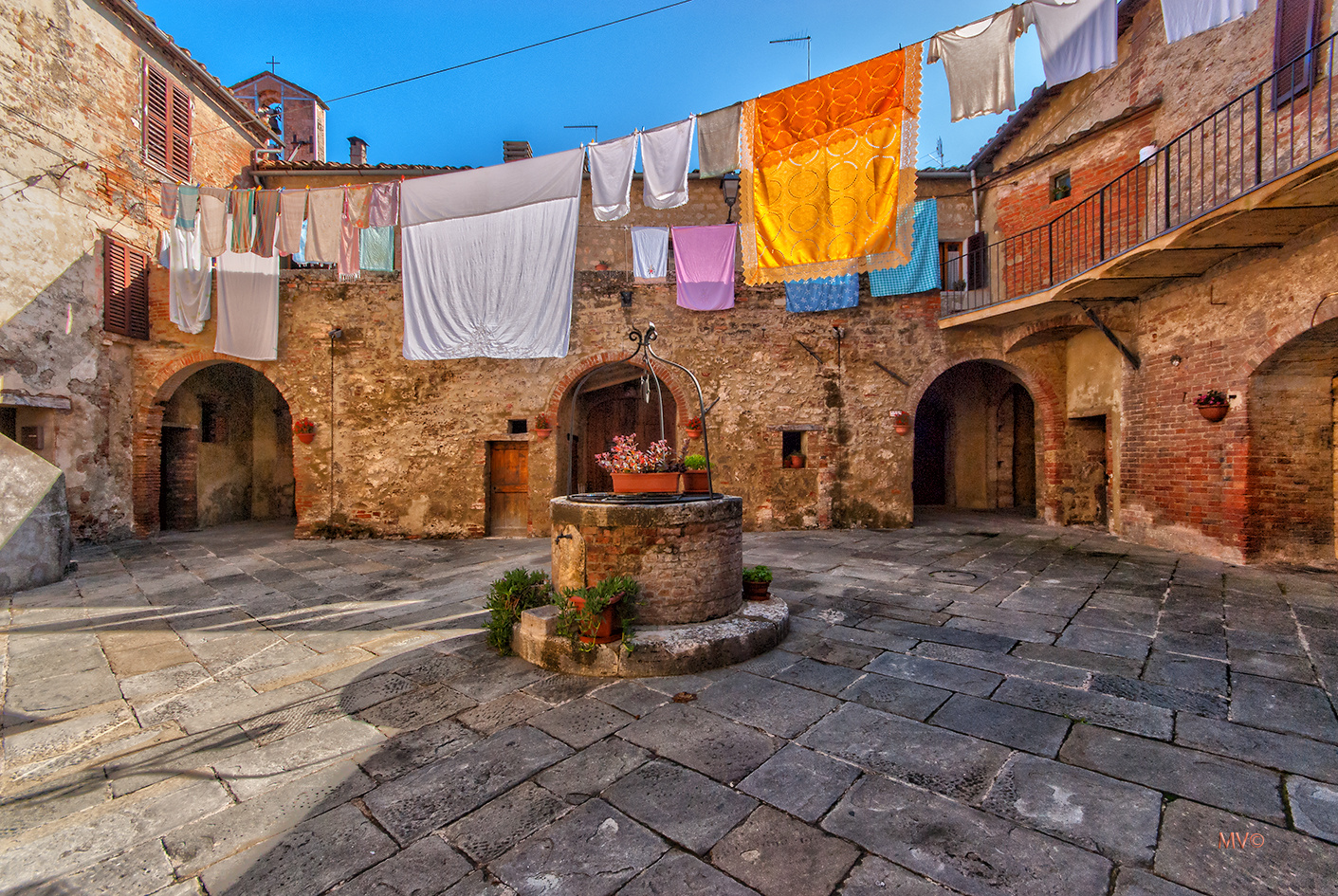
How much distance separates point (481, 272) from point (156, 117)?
24.6ft

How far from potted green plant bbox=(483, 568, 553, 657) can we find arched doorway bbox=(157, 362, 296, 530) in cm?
1018

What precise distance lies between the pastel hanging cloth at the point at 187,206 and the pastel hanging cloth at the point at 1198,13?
14.0m

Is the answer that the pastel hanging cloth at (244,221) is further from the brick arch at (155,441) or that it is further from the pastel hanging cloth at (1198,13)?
the pastel hanging cloth at (1198,13)

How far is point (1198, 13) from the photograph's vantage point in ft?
16.7

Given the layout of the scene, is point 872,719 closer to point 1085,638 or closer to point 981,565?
point 1085,638

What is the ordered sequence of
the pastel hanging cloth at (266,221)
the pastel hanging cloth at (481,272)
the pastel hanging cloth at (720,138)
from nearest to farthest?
the pastel hanging cloth at (720,138), the pastel hanging cloth at (481,272), the pastel hanging cloth at (266,221)

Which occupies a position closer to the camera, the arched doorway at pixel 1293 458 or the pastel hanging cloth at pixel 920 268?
the arched doorway at pixel 1293 458

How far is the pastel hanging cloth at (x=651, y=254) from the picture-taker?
10.4m

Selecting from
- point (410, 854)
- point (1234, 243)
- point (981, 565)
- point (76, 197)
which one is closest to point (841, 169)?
point (1234, 243)

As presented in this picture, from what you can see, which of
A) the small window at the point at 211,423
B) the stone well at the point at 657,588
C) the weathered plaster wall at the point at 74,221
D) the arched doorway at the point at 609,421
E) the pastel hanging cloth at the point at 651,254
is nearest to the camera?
the stone well at the point at 657,588

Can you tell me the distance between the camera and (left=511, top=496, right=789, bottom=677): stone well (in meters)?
3.88

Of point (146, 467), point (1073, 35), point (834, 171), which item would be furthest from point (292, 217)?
point (1073, 35)

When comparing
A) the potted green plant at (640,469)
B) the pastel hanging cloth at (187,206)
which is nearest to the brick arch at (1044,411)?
the potted green plant at (640,469)

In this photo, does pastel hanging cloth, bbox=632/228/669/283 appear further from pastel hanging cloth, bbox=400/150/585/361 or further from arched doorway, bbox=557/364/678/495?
arched doorway, bbox=557/364/678/495
